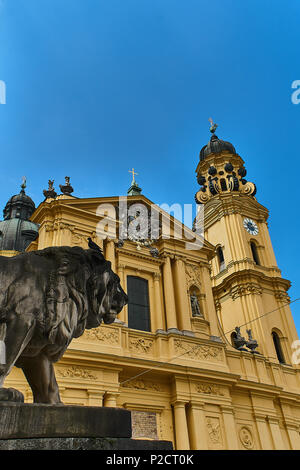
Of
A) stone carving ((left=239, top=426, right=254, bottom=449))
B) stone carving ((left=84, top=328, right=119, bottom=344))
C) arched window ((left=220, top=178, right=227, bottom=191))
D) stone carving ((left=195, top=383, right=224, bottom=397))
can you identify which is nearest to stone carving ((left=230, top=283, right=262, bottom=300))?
stone carving ((left=195, top=383, right=224, bottom=397))

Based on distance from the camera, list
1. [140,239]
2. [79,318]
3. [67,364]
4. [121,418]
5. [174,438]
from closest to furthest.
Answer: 1. [121,418]
2. [79,318]
3. [67,364]
4. [174,438]
5. [140,239]

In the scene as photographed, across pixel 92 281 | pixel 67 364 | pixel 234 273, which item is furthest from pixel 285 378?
pixel 92 281

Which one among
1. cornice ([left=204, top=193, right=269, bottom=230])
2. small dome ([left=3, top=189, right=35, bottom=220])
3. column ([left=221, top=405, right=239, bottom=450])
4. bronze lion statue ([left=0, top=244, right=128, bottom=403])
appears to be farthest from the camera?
small dome ([left=3, top=189, right=35, bottom=220])

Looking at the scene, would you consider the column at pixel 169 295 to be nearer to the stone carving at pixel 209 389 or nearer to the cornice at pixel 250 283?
the stone carving at pixel 209 389

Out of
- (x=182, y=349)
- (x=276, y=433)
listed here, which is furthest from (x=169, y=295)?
(x=276, y=433)

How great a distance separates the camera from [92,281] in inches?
160

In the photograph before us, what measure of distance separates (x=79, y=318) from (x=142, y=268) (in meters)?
14.8

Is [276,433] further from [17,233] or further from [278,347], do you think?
[17,233]

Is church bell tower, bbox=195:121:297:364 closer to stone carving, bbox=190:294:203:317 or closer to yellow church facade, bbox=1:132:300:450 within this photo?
yellow church facade, bbox=1:132:300:450

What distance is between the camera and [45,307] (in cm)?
362

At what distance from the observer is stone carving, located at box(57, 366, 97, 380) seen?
1393 centimetres

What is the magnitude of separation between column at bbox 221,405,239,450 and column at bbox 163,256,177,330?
3599 mm

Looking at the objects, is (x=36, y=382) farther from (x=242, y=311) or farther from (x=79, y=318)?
(x=242, y=311)

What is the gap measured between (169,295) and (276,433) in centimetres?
698
